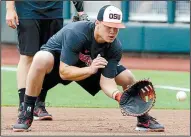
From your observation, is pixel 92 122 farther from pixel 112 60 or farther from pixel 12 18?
pixel 12 18

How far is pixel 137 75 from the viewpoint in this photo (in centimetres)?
1180

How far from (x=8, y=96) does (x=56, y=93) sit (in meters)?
0.73

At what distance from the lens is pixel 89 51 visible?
18.9 feet

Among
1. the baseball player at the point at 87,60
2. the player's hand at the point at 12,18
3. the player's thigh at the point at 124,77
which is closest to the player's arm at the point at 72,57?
the baseball player at the point at 87,60

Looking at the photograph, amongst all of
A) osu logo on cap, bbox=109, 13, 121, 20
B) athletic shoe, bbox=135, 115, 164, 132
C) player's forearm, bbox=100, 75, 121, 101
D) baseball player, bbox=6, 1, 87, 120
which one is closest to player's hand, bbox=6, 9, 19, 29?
baseball player, bbox=6, 1, 87, 120

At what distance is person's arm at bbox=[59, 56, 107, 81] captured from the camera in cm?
554

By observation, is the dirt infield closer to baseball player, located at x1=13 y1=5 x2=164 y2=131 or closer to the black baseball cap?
baseball player, located at x1=13 y1=5 x2=164 y2=131

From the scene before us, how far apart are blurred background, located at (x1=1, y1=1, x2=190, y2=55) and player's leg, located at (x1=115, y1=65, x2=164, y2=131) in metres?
9.10

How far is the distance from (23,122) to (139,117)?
1.00 metres

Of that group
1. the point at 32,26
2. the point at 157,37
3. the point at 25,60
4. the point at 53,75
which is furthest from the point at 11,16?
the point at 157,37

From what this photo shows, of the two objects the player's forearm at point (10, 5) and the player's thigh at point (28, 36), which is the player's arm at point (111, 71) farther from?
the player's forearm at point (10, 5)

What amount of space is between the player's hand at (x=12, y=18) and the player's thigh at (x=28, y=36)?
188 millimetres

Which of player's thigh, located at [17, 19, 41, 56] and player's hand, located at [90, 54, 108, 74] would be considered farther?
player's thigh, located at [17, 19, 41, 56]

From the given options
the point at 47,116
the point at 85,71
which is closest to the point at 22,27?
the point at 47,116
